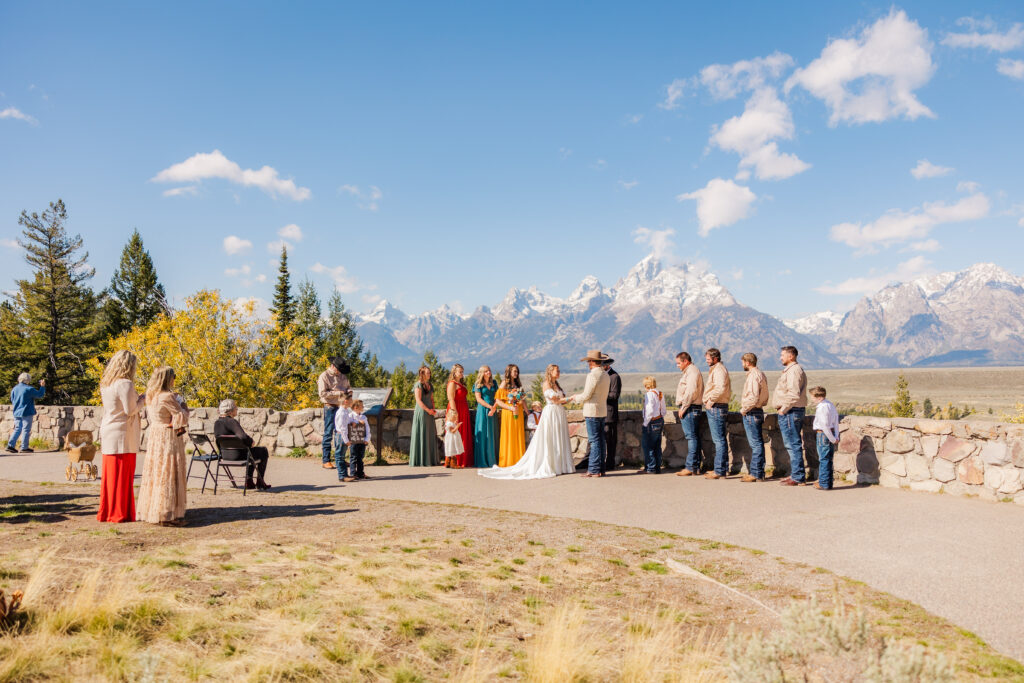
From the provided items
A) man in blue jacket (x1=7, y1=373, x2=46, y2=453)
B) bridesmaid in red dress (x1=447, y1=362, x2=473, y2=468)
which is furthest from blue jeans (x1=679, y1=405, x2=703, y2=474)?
man in blue jacket (x1=7, y1=373, x2=46, y2=453)

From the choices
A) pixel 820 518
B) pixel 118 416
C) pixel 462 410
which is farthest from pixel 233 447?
pixel 820 518

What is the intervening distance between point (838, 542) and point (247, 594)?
5.18 metres

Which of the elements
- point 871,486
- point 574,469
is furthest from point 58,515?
point 871,486

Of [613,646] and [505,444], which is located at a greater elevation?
[505,444]

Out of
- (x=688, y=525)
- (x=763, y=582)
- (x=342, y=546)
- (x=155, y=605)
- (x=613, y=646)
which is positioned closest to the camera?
(x=613, y=646)

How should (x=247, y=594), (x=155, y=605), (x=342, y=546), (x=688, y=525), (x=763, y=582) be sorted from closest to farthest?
1. (x=155, y=605)
2. (x=247, y=594)
3. (x=763, y=582)
4. (x=342, y=546)
5. (x=688, y=525)

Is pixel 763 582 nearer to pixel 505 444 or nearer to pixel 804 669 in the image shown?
pixel 804 669

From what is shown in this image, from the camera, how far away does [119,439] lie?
695 cm

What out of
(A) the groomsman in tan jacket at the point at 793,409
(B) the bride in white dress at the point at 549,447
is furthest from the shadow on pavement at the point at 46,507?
(A) the groomsman in tan jacket at the point at 793,409

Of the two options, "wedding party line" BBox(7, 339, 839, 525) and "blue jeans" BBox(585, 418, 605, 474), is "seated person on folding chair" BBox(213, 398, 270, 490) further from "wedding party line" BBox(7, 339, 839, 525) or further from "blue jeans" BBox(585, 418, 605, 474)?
"blue jeans" BBox(585, 418, 605, 474)

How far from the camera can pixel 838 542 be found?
6.22 metres

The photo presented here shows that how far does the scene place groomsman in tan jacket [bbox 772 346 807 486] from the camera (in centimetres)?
903

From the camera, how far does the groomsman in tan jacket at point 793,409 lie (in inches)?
356

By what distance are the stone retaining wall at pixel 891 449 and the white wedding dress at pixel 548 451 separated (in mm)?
1093
